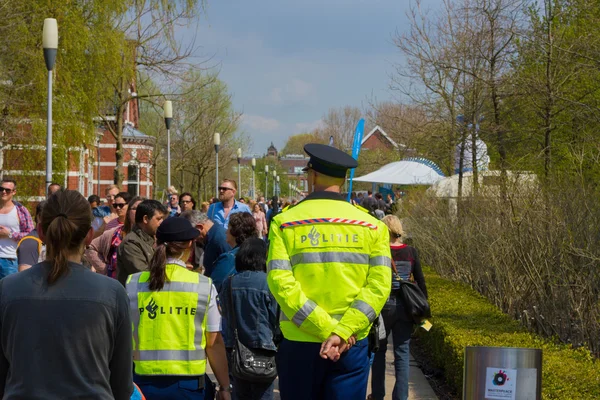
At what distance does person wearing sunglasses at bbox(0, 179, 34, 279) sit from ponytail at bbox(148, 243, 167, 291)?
6016 millimetres

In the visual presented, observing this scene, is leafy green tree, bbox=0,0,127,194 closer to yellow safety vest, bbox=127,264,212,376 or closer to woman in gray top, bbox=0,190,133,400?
yellow safety vest, bbox=127,264,212,376

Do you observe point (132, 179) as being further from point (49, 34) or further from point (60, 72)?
point (49, 34)

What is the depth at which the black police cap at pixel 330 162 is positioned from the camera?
15.4 ft

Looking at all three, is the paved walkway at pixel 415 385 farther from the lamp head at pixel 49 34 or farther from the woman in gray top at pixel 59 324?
the lamp head at pixel 49 34

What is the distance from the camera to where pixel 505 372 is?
205 inches

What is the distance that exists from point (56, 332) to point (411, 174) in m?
23.9

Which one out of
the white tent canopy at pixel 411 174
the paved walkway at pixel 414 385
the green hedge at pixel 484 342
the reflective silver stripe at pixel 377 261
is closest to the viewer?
the reflective silver stripe at pixel 377 261

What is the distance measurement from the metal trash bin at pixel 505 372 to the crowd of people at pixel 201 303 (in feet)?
2.37

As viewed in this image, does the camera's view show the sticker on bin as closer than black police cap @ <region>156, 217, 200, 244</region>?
No

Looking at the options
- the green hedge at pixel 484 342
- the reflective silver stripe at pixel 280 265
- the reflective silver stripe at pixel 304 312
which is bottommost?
the green hedge at pixel 484 342

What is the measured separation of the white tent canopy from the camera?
2605 centimetres

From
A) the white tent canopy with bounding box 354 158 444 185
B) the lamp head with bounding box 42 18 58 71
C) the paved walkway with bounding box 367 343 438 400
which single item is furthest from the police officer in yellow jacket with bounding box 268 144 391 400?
Answer: the white tent canopy with bounding box 354 158 444 185

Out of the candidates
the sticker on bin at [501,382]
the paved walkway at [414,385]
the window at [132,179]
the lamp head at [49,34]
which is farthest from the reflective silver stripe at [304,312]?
the window at [132,179]

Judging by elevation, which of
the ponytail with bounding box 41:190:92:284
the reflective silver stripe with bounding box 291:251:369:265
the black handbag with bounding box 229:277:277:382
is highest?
the ponytail with bounding box 41:190:92:284
